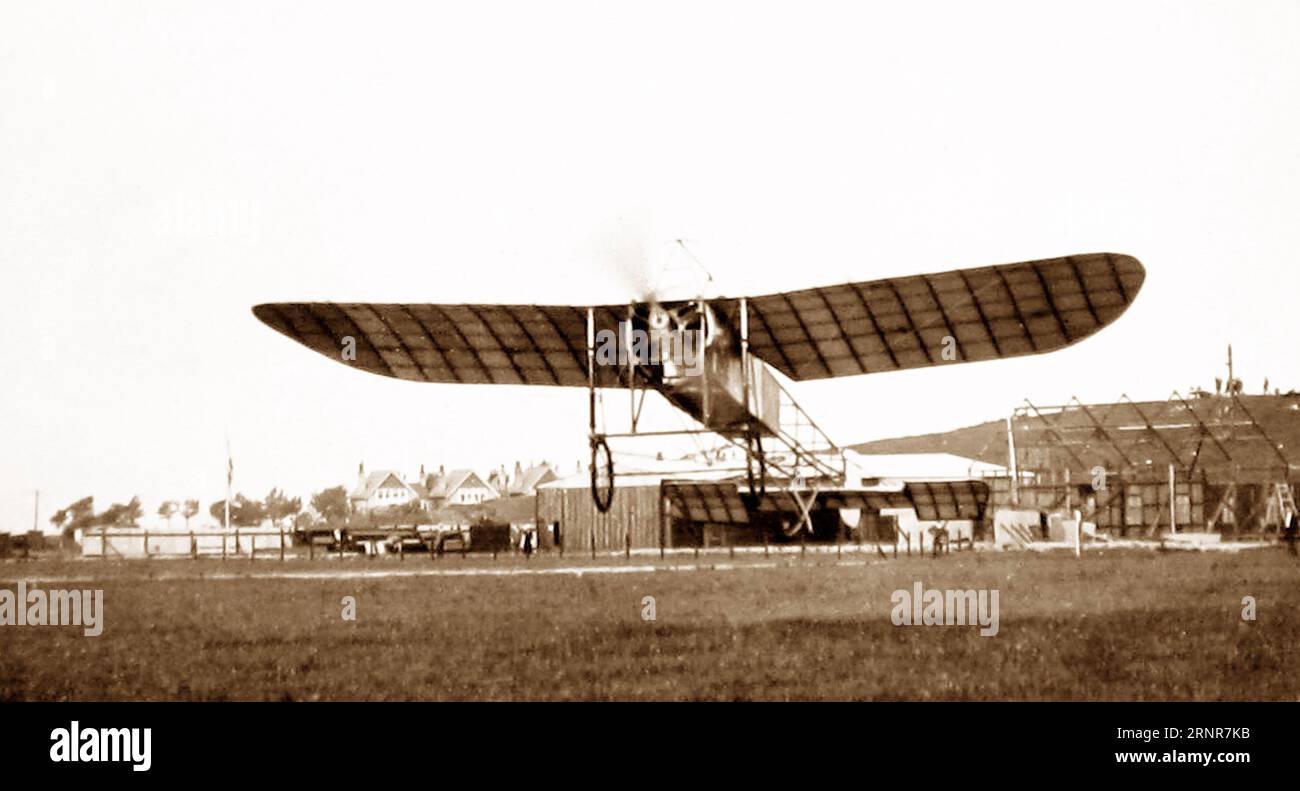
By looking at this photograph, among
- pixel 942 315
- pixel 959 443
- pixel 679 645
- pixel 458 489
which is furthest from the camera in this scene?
pixel 458 489

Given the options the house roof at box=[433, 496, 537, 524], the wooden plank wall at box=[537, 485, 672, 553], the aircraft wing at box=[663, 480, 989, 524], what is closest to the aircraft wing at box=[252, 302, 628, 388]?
the aircraft wing at box=[663, 480, 989, 524]

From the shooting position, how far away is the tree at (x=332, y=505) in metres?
40.4

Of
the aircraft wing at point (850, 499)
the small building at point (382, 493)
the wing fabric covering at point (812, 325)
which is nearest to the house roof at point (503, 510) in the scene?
the small building at point (382, 493)

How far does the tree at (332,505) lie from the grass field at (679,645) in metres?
27.2

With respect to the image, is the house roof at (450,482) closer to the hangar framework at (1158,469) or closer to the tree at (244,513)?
the tree at (244,513)

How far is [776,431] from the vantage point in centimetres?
1265

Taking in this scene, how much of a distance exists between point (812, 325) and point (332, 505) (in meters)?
33.3

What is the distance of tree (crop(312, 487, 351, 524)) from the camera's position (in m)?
40.4

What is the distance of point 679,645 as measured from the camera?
8281 mm

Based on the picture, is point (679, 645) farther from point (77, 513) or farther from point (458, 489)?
point (458, 489)

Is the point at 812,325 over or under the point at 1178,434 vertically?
over

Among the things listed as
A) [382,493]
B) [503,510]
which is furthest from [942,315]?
[382,493]
